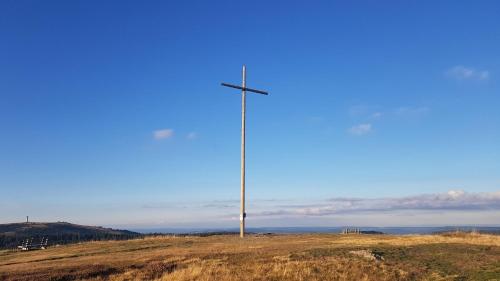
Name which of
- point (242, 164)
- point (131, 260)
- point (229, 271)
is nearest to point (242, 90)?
point (242, 164)

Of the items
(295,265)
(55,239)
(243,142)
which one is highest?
(243,142)

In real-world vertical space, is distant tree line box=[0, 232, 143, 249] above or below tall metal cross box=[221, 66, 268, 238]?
below

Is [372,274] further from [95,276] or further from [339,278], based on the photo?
[95,276]

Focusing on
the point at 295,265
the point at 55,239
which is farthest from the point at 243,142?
the point at 55,239

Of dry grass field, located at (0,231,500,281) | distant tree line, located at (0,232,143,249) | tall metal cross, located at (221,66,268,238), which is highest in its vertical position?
tall metal cross, located at (221,66,268,238)

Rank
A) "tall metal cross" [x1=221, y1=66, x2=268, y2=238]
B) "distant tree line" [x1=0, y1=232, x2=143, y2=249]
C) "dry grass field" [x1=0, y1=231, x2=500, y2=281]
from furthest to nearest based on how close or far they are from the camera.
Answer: "distant tree line" [x1=0, y1=232, x2=143, y2=249], "tall metal cross" [x1=221, y1=66, x2=268, y2=238], "dry grass field" [x1=0, y1=231, x2=500, y2=281]

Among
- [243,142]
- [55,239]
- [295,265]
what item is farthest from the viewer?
[55,239]

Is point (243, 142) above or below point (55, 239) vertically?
above

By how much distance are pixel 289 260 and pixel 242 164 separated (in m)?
21.6

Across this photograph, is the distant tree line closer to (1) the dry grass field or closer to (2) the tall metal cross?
(2) the tall metal cross

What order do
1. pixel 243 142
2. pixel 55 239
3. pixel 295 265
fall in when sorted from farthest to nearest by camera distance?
pixel 55 239 → pixel 243 142 → pixel 295 265

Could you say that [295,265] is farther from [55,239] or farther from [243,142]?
[55,239]

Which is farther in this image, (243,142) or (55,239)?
(55,239)

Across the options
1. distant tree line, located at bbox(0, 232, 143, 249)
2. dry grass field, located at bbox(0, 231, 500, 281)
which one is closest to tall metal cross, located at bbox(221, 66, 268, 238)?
dry grass field, located at bbox(0, 231, 500, 281)
